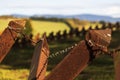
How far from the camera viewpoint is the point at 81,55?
4.95 metres

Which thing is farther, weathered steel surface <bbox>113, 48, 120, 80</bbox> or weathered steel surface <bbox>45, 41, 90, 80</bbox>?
weathered steel surface <bbox>45, 41, 90, 80</bbox>

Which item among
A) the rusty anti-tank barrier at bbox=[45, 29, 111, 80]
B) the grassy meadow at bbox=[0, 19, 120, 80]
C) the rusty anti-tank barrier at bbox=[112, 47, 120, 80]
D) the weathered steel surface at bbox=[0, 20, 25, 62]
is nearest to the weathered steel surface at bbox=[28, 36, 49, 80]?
the rusty anti-tank barrier at bbox=[45, 29, 111, 80]

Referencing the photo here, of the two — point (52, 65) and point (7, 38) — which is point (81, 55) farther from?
point (52, 65)

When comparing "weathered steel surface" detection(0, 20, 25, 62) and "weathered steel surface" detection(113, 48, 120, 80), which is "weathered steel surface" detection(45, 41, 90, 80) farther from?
"weathered steel surface" detection(0, 20, 25, 62)

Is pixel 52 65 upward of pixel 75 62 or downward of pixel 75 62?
downward

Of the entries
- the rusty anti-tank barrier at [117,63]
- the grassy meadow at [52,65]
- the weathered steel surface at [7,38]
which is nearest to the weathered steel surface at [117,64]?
the rusty anti-tank barrier at [117,63]

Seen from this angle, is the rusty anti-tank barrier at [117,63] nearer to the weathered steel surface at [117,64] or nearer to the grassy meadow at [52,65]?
the weathered steel surface at [117,64]

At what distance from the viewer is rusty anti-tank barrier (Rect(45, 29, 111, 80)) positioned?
193 inches

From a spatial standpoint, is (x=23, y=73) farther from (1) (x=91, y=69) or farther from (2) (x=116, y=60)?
(2) (x=116, y=60)

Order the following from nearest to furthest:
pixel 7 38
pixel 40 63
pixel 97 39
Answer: pixel 97 39 < pixel 40 63 < pixel 7 38

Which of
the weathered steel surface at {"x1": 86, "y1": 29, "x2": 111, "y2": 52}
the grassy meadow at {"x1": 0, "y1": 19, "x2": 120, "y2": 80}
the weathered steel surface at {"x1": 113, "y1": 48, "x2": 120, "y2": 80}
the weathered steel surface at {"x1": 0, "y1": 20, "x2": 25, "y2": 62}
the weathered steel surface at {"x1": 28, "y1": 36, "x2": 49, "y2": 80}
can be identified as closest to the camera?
the weathered steel surface at {"x1": 113, "y1": 48, "x2": 120, "y2": 80}

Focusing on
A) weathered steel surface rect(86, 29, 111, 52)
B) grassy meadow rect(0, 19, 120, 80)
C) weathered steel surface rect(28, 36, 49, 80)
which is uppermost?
weathered steel surface rect(86, 29, 111, 52)

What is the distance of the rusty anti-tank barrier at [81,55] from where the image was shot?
4891 mm

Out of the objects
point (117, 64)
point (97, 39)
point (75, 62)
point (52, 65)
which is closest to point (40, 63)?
point (75, 62)
